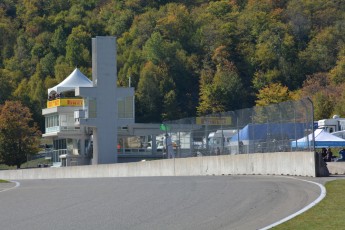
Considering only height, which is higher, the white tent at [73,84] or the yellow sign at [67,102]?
the white tent at [73,84]

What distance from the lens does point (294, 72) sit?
135m

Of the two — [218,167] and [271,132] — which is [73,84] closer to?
[218,167]

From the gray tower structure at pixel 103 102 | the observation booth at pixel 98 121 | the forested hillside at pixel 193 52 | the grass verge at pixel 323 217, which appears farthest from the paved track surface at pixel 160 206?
the forested hillside at pixel 193 52

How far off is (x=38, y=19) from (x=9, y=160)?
74815mm

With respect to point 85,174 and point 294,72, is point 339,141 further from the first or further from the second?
point 294,72

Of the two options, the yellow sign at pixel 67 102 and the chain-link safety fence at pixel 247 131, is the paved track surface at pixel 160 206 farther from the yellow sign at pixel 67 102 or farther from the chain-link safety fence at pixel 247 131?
the yellow sign at pixel 67 102

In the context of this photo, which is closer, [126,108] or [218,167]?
[218,167]

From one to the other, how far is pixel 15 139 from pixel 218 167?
A: 204 feet

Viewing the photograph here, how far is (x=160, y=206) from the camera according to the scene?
21.8 m

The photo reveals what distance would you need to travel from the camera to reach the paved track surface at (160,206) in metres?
18.6

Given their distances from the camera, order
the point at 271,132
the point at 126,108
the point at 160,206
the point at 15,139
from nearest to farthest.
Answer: the point at 160,206
the point at 271,132
the point at 126,108
the point at 15,139

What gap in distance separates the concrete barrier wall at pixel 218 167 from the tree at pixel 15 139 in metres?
35.7

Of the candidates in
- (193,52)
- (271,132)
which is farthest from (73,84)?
(193,52)

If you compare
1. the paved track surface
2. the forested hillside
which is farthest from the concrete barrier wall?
the forested hillside
